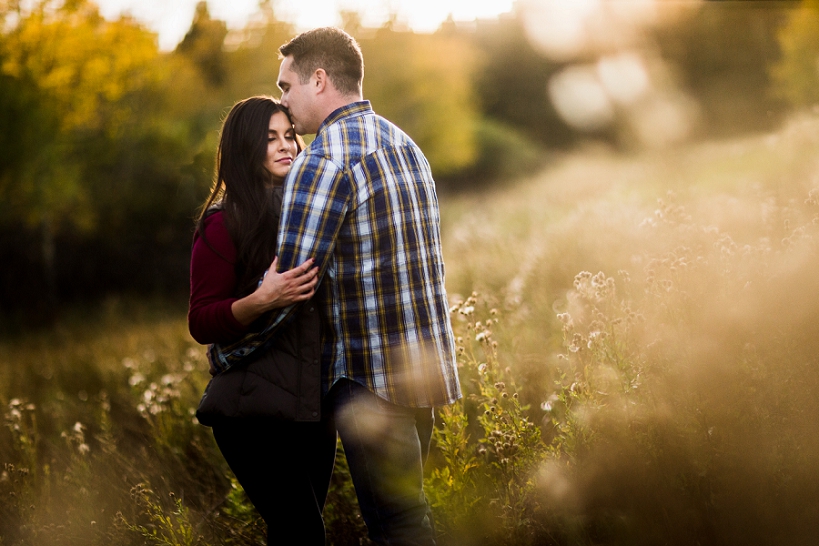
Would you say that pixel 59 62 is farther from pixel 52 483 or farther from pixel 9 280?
pixel 52 483

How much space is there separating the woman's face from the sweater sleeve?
33 cm

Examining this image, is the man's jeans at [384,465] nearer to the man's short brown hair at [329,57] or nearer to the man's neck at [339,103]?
the man's neck at [339,103]

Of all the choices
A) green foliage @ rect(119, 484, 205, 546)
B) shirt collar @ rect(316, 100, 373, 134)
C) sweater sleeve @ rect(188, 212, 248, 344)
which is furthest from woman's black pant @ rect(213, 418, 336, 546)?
shirt collar @ rect(316, 100, 373, 134)

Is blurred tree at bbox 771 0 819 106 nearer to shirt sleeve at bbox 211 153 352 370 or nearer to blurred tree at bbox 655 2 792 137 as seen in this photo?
blurred tree at bbox 655 2 792 137

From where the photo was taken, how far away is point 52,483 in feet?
14.8

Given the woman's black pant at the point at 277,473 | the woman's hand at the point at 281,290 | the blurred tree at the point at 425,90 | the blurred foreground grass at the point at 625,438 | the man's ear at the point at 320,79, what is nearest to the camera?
the woman's hand at the point at 281,290

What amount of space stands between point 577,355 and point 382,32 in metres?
24.6

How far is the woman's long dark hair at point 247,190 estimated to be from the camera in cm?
233

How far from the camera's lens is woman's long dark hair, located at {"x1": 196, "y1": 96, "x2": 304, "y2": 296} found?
2334 mm

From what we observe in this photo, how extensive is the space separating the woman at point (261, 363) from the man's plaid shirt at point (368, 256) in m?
0.07

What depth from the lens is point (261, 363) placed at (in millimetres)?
2256

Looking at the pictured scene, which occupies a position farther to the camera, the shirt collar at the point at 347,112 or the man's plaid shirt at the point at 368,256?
the shirt collar at the point at 347,112

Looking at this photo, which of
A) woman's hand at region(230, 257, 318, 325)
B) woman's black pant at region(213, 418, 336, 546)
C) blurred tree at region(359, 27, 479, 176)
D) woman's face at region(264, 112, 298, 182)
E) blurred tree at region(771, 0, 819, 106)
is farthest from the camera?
blurred tree at region(359, 27, 479, 176)

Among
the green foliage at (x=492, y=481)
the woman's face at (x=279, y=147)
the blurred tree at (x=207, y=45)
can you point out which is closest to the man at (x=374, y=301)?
the woman's face at (x=279, y=147)
